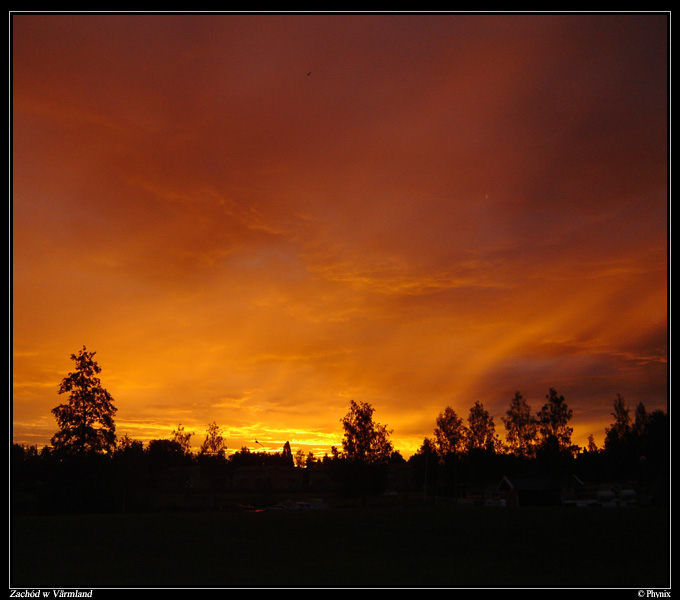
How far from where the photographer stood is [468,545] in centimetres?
3300

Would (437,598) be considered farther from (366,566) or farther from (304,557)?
(304,557)

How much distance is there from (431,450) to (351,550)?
64.7 m

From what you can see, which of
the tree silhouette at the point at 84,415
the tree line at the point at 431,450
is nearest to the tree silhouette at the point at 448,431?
the tree line at the point at 431,450

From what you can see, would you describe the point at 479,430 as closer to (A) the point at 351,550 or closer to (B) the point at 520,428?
(B) the point at 520,428

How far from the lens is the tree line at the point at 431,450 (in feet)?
219

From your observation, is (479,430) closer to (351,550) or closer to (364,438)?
(364,438)

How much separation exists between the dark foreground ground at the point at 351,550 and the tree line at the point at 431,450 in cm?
2676

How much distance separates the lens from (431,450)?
310 ft

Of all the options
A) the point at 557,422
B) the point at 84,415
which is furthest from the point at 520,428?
the point at 84,415

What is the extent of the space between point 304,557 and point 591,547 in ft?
48.7

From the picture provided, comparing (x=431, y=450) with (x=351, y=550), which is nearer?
(x=351, y=550)

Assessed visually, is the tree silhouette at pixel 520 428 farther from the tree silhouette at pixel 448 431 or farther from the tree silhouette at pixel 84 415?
the tree silhouette at pixel 84 415

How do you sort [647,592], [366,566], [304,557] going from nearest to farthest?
[647,592]
[366,566]
[304,557]
